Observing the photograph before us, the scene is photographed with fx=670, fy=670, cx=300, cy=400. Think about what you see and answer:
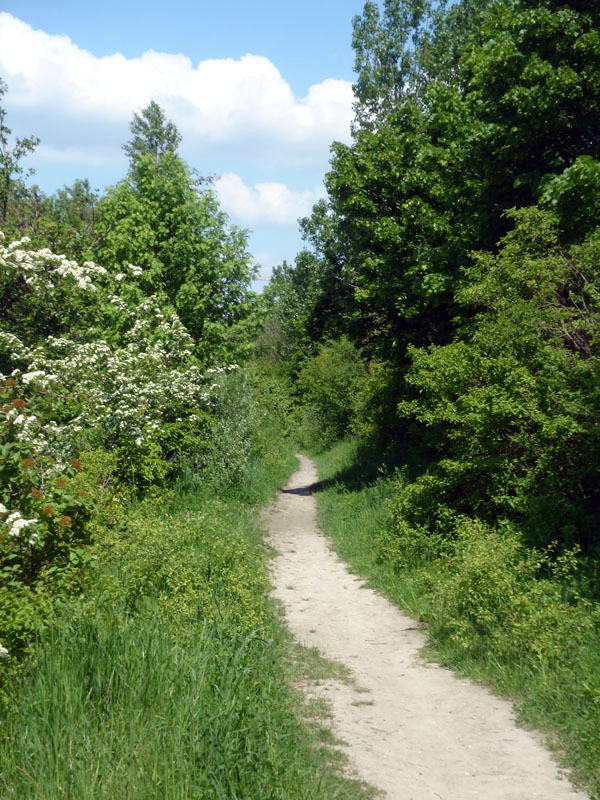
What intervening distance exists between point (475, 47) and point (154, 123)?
3026 centimetres

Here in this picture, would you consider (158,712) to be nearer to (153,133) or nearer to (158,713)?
(158,713)

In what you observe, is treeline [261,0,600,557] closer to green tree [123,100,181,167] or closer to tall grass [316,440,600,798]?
tall grass [316,440,600,798]

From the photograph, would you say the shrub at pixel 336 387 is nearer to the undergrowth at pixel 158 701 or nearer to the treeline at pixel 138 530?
the treeline at pixel 138 530

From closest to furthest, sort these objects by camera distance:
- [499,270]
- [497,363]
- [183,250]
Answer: [497,363] → [499,270] → [183,250]

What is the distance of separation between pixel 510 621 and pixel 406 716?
1.61 m

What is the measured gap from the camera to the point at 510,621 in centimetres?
666

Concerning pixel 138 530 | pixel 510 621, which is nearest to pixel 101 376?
pixel 138 530

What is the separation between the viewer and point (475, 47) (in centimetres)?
1420

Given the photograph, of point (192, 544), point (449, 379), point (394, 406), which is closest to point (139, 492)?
point (192, 544)

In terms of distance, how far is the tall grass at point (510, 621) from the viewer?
205 inches

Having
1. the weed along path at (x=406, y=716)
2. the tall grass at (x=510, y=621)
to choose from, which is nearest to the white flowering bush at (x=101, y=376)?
the weed along path at (x=406, y=716)

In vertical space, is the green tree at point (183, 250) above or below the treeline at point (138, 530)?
above

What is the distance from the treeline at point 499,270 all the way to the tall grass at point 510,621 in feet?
2.04

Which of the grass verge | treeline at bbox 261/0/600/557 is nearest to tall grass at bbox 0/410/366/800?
the grass verge
